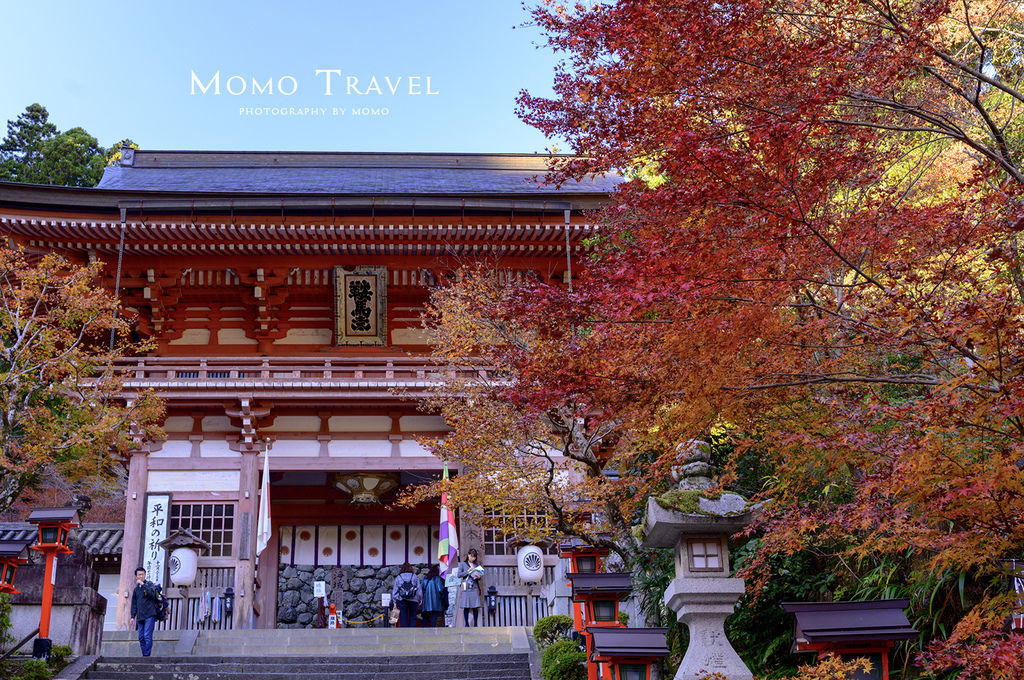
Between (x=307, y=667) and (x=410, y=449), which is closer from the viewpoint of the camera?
(x=307, y=667)

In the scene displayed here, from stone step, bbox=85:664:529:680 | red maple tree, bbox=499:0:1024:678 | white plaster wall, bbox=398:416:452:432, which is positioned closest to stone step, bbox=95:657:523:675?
stone step, bbox=85:664:529:680

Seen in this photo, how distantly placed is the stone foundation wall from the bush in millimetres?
10118

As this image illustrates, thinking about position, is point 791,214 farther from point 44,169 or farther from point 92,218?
point 44,169

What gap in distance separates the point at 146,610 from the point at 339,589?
8440 millimetres

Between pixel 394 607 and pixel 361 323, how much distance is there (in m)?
5.54

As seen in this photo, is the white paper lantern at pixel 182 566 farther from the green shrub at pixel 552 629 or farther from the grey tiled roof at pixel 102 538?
the green shrub at pixel 552 629

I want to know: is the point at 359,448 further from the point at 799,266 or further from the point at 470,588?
the point at 799,266

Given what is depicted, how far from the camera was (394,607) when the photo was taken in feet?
60.5

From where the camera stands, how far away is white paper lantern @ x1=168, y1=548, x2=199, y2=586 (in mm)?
14734

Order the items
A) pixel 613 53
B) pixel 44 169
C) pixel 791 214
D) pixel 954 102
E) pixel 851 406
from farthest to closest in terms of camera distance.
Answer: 1. pixel 44 169
2. pixel 954 102
3. pixel 851 406
4. pixel 613 53
5. pixel 791 214

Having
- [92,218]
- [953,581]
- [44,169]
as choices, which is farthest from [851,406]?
[44,169]

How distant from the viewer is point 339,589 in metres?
20.7

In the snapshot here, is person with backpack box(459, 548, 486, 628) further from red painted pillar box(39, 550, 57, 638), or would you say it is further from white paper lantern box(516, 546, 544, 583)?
red painted pillar box(39, 550, 57, 638)

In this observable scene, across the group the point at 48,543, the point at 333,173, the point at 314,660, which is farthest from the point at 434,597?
the point at 333,173
